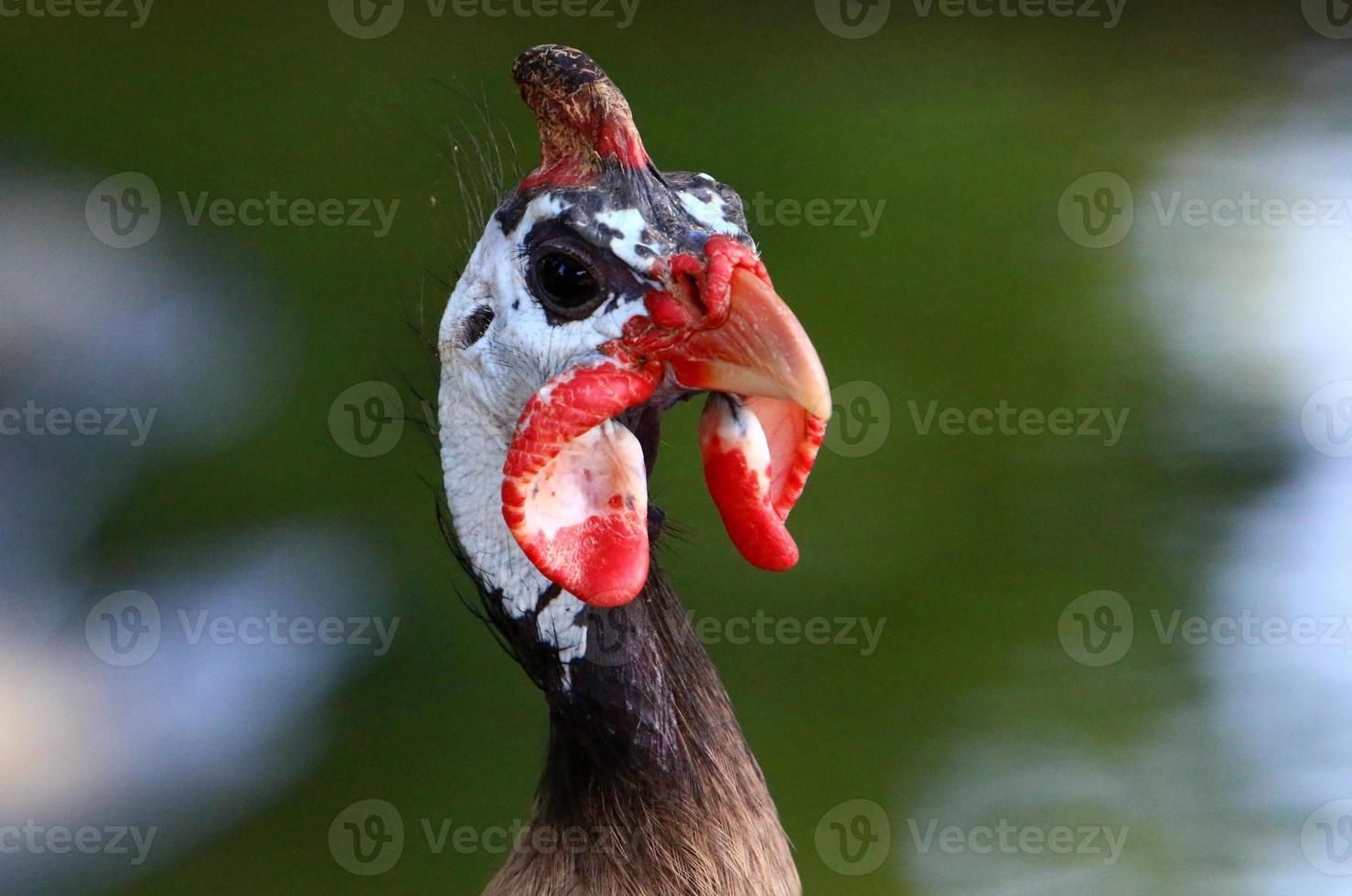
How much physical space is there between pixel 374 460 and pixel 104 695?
88cm

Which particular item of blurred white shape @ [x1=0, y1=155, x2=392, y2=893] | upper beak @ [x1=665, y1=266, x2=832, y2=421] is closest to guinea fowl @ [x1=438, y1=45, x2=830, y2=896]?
upper beak @ [x1=665, y1=266, x2=832, y2=421]

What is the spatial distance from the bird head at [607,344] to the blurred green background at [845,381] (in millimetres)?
1319

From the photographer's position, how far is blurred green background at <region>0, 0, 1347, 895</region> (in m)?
2.94

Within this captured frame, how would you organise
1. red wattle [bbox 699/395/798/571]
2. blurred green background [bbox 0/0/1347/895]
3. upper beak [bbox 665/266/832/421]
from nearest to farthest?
upper beak [bbox 665/266/832/421], red wattle [bbox 699/395/798/571], blurred green background [bbox 0/0/1347/895]

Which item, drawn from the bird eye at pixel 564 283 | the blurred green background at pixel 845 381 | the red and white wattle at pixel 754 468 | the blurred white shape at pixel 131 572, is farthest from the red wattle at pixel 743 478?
the blurred white shape at pixel 131 572

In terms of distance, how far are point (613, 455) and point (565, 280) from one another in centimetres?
21

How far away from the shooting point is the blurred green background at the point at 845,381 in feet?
9.63

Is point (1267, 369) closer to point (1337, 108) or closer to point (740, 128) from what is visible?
point (1337, 108)

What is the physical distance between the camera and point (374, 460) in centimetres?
300

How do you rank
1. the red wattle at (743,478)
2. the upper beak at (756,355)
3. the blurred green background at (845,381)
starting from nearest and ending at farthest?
1. the upper beak at (756,355)
2. the red wattle at (743,478)
3. the blurred green background at (845,381)

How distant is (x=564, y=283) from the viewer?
142cm

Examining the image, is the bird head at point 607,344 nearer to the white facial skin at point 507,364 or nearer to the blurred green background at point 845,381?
the white facial skin at point 507,364

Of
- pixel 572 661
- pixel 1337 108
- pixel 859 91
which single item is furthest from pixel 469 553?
pixel 1337 108

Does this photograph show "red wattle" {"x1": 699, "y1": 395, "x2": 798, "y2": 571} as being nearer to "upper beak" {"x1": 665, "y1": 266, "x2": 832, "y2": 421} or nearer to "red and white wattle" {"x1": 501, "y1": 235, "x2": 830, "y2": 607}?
"red and white wattle" {"x1": 501, "y1": 235, "x2": 830, "y2": 607}
